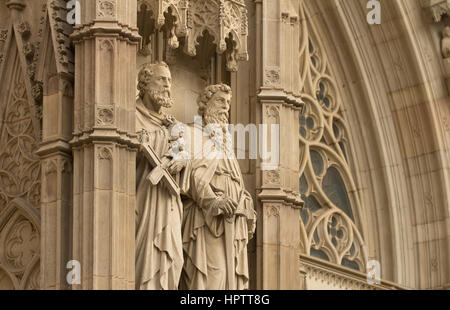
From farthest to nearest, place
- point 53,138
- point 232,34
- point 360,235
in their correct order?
point 360,235
point 232,34
point 53,138

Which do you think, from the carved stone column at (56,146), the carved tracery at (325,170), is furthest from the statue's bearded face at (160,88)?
the carved tracery at (325,170)

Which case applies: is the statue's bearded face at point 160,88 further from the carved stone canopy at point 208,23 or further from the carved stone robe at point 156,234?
the carved stone robe at point 156,234

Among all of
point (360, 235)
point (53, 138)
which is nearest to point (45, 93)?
point (53, 138)

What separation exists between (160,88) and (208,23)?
1.08 metres

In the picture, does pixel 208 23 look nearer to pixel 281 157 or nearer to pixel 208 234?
pixel 281 157

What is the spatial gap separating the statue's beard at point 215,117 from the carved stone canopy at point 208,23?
649mm

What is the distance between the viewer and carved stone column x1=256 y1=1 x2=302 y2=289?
2150 cm

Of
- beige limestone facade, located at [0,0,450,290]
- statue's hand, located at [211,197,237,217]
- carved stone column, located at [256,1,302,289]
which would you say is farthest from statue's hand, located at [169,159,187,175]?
carved stone column, located at [256,1,302,289]

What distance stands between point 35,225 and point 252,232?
7.66ft

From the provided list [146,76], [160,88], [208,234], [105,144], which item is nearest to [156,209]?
[208,234]

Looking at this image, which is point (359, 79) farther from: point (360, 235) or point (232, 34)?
point (232, 34)

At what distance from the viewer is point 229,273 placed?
2080 cm

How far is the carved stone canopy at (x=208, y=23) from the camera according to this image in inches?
843

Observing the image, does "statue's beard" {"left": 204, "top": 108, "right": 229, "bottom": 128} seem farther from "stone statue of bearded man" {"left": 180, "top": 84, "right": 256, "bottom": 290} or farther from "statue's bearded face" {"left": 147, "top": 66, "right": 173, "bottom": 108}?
"statue's bearded face" {"left": 147, "top": 66, "right": 173, "bottom": 108}
